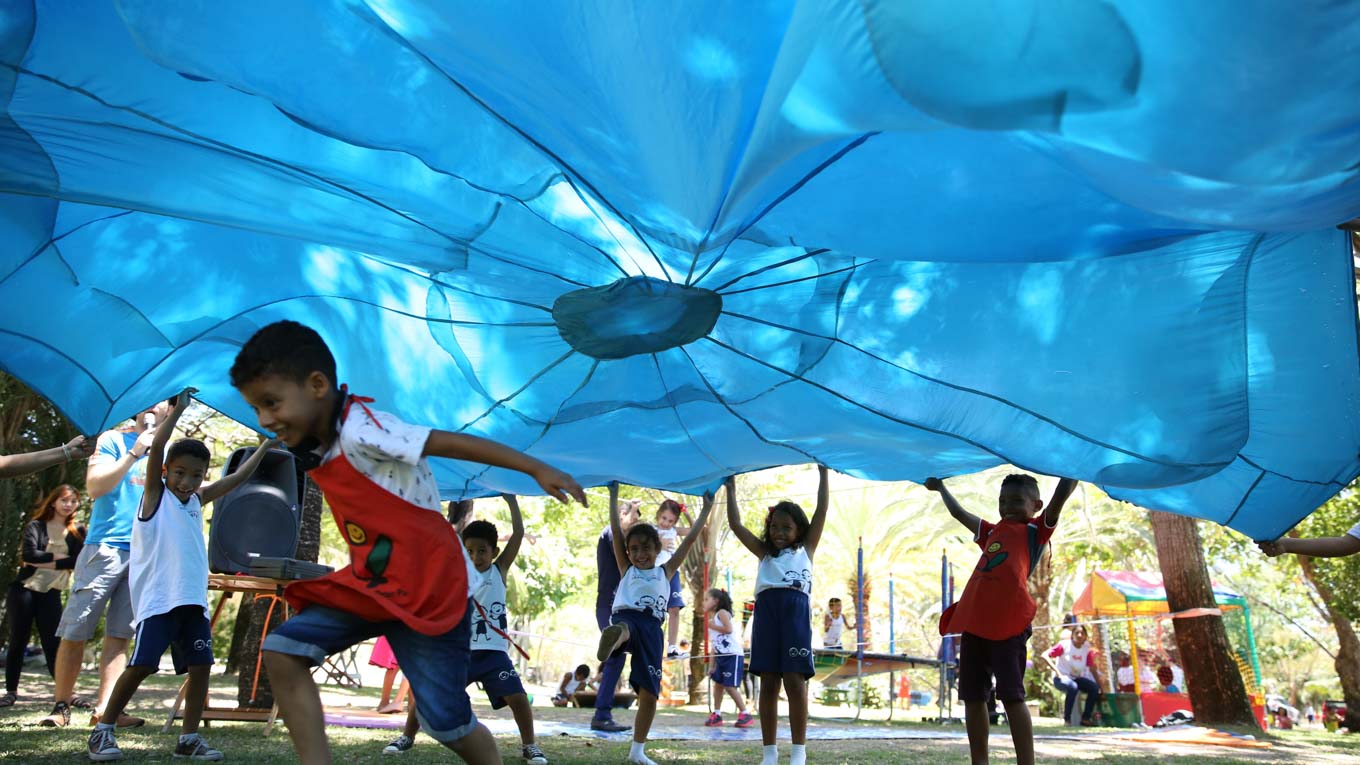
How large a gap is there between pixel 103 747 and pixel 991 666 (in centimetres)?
374

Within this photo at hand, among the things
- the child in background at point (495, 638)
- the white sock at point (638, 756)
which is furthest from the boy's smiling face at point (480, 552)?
the white sock at point (638, 756)

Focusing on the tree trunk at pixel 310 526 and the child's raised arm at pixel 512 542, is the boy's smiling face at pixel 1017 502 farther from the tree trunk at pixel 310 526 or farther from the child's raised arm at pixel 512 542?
the tree trunk at pixel 310 526

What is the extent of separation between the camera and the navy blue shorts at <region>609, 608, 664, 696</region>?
5.61 m

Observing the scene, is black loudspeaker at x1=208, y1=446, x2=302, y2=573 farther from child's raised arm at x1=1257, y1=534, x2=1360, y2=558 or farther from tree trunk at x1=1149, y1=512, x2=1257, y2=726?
tree trunk at x1=1149, y1=512, x2=1257, y2=726

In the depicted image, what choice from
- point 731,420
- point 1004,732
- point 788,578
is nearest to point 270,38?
point 731,420

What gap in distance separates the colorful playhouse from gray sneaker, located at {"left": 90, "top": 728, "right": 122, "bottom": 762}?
11.5 metres

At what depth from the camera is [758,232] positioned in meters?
3.40

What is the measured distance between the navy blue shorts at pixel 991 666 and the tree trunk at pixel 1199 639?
5.76 metres

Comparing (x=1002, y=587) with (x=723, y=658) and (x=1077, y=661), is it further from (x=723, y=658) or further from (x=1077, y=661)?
(x=1077, y=661)

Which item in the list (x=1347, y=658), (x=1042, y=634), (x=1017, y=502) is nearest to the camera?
(x=1017, y=502)

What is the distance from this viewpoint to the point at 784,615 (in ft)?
17.2

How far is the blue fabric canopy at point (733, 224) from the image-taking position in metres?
2.52

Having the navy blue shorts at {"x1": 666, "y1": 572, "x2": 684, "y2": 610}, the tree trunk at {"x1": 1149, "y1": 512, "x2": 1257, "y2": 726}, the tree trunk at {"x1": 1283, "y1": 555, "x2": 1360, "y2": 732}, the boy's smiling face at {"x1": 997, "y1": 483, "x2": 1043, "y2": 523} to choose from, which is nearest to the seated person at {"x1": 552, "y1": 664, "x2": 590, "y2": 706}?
the navy blue shorts at {"x1": 666, "y1": 572, "x2": 684, "y2": 610}

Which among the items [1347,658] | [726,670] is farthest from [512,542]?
[1347,658]
